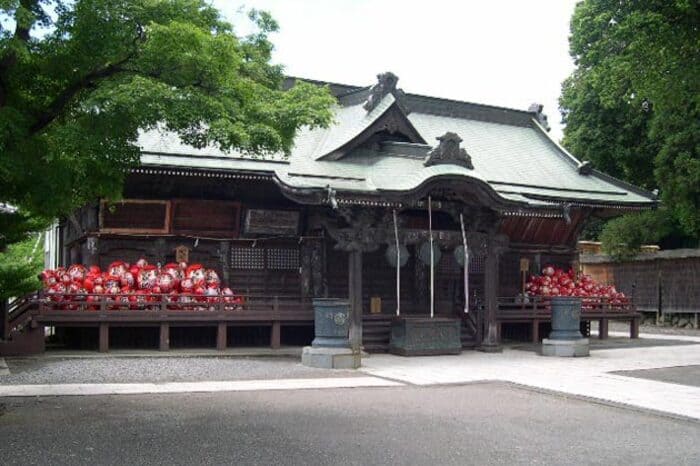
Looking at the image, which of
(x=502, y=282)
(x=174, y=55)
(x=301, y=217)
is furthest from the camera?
(x=502, y=282)

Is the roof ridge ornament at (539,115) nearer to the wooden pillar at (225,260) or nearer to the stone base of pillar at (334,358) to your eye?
the wooden pillar at (225,260)

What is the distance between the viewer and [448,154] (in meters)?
18.6

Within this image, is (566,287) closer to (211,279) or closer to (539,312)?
(539,312)

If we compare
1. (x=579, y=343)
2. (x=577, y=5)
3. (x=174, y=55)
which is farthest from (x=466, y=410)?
(x=577, y=5)

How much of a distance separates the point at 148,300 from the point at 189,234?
252cm

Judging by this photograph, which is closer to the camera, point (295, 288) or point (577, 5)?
point (295, 288)

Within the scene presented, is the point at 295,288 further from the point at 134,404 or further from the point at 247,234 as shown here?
the point at 134,404

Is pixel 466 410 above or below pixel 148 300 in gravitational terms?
below

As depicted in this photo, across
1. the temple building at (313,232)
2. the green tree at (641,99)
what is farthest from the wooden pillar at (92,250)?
the green tree at (641,99)

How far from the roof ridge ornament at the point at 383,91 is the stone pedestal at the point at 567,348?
7755 mm

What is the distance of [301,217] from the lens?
2014 cm

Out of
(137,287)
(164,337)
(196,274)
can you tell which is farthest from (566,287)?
(137,287)

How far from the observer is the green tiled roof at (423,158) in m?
18.0

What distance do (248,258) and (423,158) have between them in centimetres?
573
